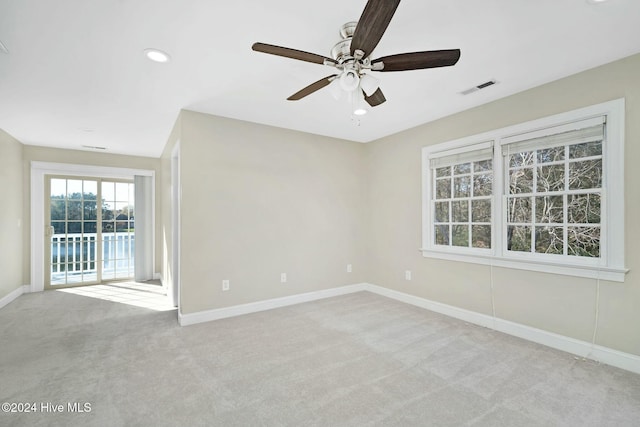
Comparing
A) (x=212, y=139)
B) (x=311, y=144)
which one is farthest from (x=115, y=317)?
(x=311, y=144)

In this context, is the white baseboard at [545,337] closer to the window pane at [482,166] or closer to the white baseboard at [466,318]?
the white baseboard at [466,318]

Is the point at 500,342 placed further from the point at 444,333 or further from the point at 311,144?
the point at 311,144

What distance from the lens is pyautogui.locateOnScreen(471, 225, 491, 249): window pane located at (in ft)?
11.1

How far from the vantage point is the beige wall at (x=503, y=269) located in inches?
94.0

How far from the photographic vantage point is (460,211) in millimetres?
3688

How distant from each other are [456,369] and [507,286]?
1269 millimetres

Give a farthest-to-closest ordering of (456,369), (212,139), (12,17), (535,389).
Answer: (212,139), (456,369), (535,389), (12,17)

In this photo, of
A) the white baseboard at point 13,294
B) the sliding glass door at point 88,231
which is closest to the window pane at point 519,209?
the sliding glass door at point 88,231

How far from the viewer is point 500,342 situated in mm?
2904

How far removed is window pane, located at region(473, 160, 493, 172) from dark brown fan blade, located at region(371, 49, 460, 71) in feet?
6.72

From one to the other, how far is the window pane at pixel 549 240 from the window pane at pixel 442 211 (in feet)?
3.43

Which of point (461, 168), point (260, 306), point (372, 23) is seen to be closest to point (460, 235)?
point (461, 168)

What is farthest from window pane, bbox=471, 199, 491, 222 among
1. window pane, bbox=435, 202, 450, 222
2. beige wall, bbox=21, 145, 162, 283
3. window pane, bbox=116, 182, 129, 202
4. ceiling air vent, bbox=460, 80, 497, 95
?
window pane, bbox=116, 182, 129, 202

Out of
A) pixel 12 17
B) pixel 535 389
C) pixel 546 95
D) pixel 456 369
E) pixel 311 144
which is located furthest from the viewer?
pixel 311 144
